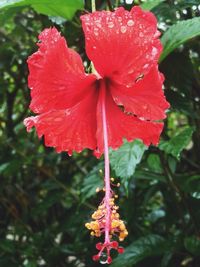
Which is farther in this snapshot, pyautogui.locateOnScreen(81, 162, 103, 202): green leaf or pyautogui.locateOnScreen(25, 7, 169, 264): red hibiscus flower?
pyautogui.locateOnScreen(81, 162, 103, 202): green leaf

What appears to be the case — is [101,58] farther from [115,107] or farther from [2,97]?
[2,97]

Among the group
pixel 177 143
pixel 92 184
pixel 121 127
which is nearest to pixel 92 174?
pixel 92 184

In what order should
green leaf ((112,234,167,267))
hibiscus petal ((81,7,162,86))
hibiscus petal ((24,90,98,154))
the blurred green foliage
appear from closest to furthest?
hibiscus petal ((81,7,162,86))
hibiscus petal ((24,90,98,154))
the blurred green foliage
green leaf ((112,234,167,267))

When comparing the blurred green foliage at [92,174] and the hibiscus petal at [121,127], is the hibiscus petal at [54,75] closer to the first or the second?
the hibiscus petal at [121,127]

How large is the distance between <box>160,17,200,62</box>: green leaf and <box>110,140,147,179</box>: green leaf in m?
0.21

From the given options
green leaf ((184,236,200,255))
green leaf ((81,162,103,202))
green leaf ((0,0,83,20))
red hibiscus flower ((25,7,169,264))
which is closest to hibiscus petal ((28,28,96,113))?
red hibiscus flower ((25,7,169,264))

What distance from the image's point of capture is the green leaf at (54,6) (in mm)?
893

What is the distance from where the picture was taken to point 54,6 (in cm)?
96

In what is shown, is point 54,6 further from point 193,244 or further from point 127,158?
point 193,244

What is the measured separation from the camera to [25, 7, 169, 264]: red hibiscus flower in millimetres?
706

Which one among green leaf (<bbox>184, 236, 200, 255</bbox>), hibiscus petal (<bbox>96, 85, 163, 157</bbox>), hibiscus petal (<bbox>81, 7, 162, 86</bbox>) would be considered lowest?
green leaf (<bbox>184, 236, 200, 255</bbox>)

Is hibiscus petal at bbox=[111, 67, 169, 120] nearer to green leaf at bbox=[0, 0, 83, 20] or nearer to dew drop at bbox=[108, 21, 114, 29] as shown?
dew drop at bbox=[108, 21, 114, 29]

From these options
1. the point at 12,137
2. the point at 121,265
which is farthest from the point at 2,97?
the point at 121,265

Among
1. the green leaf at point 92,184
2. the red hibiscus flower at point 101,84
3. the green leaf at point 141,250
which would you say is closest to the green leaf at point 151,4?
the red hibiscus flower at point 101,84
